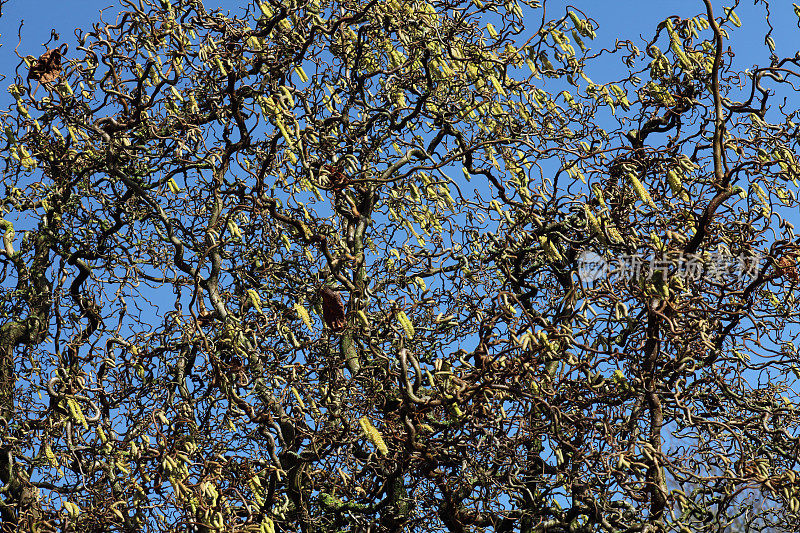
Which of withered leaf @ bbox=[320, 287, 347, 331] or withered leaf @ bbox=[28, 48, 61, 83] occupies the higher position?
withered leaf @ bbox=[28, 48, 61, 83]

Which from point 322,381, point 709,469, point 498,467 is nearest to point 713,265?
point 709,469

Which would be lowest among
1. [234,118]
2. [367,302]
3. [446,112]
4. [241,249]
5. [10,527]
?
[10,527]

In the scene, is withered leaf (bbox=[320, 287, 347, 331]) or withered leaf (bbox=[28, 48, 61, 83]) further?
withered leaf (bbox=[28, 48, 61, 83])

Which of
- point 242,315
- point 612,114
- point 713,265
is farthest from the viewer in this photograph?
point 612,114

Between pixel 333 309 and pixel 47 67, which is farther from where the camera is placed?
pixel 47 67

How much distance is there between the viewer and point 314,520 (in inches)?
247

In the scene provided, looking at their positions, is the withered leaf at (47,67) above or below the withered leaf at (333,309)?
above

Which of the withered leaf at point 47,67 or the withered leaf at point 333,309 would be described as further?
the withered leaf at point 47,67

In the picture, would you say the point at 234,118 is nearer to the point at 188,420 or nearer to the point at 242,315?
the point at 242,315

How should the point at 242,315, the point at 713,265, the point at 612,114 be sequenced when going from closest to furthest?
the point at 713,265 → the point at 242,315 → the point at 612,114

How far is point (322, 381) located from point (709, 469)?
2760 mm

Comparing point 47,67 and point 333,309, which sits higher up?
point 47,67

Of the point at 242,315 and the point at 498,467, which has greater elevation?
the point at 242,315

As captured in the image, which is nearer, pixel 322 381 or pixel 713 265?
pixel 713 265
